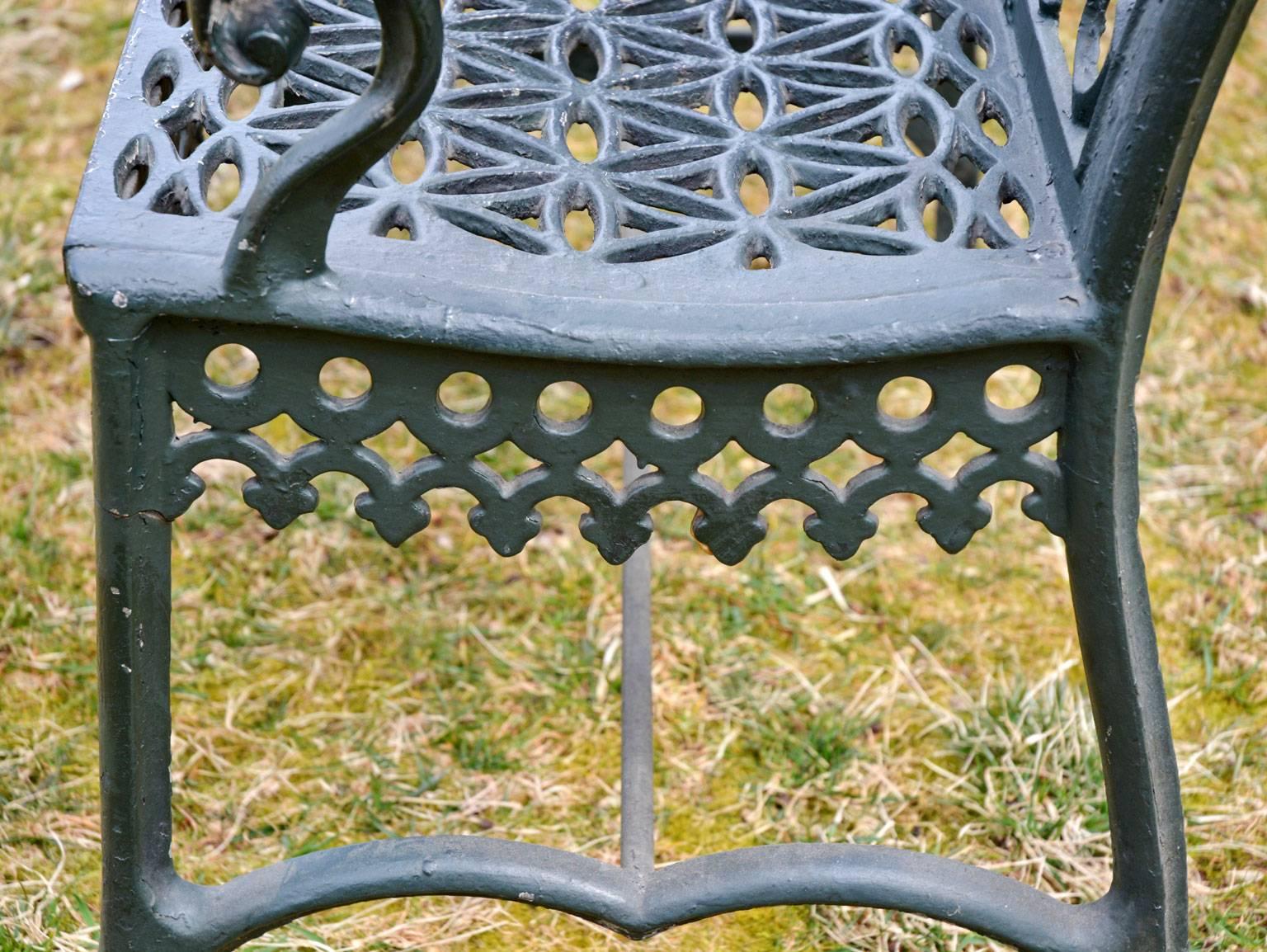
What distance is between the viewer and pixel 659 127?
1.32m

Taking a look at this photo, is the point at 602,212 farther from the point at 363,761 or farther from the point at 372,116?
the point at 363,761

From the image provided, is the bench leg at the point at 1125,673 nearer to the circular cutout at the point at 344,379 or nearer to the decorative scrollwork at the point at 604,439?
the decorative scrollwork at the point at 604,439

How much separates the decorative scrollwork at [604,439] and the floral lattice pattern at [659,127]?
0.35 ft

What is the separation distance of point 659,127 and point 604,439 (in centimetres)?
32

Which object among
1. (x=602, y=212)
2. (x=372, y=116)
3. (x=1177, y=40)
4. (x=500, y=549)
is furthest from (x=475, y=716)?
(x=1177, y=40)

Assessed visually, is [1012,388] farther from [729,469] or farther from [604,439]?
[604,439]

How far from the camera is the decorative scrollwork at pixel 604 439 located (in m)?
1.11

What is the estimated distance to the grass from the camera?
1758 mm

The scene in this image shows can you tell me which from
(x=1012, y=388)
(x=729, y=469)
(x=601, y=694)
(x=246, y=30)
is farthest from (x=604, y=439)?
(x=1012, y=388)

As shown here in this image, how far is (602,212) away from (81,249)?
38 centimetres

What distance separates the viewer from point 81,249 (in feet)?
3.49

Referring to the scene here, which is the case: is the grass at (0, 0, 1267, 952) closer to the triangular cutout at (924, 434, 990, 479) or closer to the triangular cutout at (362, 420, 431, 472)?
the triangular cutout at (362, 420, 431, 472)

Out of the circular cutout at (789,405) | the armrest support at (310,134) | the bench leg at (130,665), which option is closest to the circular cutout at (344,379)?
the circular cutout at (789,405)

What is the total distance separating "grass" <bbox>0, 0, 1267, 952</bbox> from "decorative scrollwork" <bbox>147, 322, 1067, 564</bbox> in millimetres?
695
